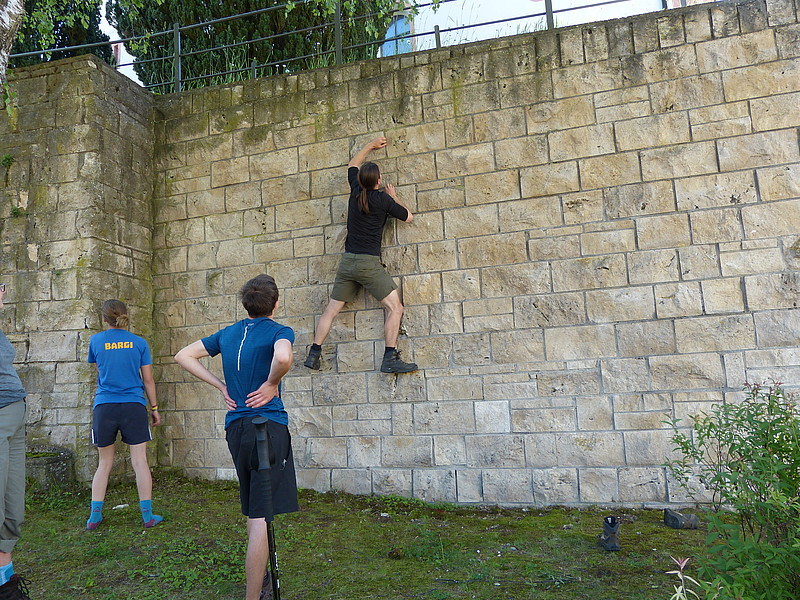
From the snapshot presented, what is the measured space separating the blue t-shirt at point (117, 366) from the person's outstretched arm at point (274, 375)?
2.12 metres

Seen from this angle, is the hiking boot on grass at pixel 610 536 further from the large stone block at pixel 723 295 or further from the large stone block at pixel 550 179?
the large stone block at pixel 550 179

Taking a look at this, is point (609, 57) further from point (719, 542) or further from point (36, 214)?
point (36, 214)

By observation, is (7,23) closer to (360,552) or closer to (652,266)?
(360,552)

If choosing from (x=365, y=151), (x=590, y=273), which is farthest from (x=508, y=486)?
(x=365, y=151)

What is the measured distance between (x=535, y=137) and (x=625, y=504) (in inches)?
123

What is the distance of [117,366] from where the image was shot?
4676 millimetres

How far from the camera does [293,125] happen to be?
6.20m

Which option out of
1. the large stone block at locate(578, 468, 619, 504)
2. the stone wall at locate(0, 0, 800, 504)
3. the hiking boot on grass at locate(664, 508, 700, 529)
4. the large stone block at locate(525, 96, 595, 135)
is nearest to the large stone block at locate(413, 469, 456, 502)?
the stone wall at locate(0, 0, 800, 504)

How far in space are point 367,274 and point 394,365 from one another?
842mm

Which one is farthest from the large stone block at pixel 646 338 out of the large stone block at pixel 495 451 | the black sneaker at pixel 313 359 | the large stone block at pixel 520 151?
the black sneaker at pixel 313 359

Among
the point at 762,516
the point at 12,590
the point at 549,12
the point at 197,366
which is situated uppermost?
the point at 549,12

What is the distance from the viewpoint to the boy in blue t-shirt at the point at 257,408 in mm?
2920

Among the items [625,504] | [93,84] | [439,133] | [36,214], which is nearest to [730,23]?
[439,133]

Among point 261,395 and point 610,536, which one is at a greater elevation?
point 261,395
